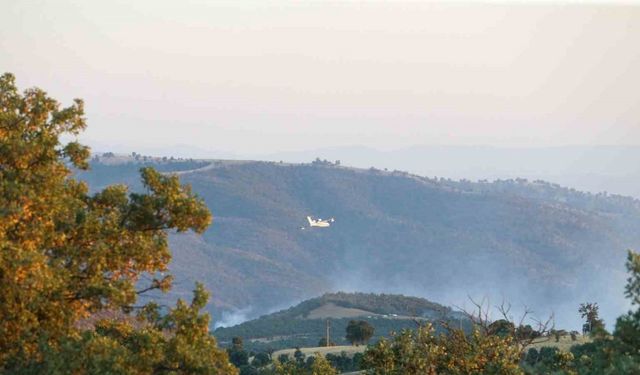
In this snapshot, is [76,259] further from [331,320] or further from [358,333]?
[331,320]

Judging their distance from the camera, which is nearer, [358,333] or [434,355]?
[434,355]

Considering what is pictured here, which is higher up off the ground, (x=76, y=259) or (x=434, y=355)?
(x=76, y=259)

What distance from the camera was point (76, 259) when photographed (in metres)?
21.2

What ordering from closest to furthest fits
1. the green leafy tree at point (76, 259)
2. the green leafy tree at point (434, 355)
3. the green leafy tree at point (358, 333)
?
the green leafy tree at point (76, 259), the green leafy tree at point (434, 355), the green leafy tree at point (358, 333)

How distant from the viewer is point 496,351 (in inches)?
1046

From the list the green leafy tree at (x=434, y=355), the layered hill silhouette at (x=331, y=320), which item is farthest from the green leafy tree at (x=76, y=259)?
the layered hill silhouette at (x=331, y=320)

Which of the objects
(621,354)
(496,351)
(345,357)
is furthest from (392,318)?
(621,354)

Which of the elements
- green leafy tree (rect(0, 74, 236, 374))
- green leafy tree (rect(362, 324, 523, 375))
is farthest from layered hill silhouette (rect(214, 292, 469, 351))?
green leafy tree (rect(0, 74, 236, 374))

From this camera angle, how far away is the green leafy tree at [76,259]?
19125mm

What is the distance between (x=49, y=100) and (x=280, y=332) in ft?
352

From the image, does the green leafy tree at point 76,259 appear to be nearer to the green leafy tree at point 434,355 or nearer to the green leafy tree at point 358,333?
the green leafy tree at point 434,355

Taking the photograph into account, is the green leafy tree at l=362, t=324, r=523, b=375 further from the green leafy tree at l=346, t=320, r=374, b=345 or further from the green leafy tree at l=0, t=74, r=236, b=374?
the green leafy tree at l=346, t=320, r=374, b=345

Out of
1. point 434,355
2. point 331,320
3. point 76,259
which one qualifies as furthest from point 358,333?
point 76,259

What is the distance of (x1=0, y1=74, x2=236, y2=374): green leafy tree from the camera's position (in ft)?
62.7
